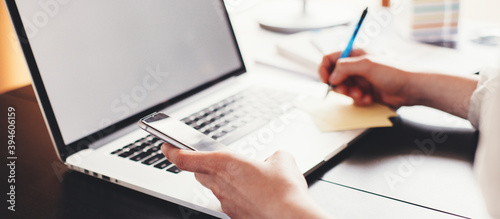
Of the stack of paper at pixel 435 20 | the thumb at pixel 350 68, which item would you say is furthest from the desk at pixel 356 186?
the stack of paper at pixel 435 20

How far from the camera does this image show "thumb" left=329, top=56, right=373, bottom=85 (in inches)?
33.9

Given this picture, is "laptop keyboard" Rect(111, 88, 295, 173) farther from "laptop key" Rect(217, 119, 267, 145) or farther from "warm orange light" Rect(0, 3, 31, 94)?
"warm orange light" Rect(0, 3, 31, 94)

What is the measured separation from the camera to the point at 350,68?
87 cm

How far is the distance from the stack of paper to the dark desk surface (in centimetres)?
42

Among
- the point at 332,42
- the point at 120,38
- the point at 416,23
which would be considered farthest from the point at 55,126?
the point at 416,23

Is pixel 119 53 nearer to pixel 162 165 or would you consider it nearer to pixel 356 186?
pixel 162 165

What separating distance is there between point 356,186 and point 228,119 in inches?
10.2

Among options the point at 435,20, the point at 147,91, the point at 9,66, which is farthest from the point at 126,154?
the point at 435,20

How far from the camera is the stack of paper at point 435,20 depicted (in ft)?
3.60

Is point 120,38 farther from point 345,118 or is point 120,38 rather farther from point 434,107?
point 434,107

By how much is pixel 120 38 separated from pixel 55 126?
183 mm

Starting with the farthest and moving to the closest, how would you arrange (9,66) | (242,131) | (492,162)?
(9,66)
(242,131)
(492,162)

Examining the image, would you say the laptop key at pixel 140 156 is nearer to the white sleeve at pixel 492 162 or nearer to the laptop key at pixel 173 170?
the laptop key at pixel 173 170

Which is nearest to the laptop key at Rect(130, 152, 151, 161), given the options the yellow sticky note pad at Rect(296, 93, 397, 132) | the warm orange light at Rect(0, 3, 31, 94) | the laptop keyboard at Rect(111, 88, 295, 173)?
the laptop keyboard at Rect(111, 88, 295, 173)
